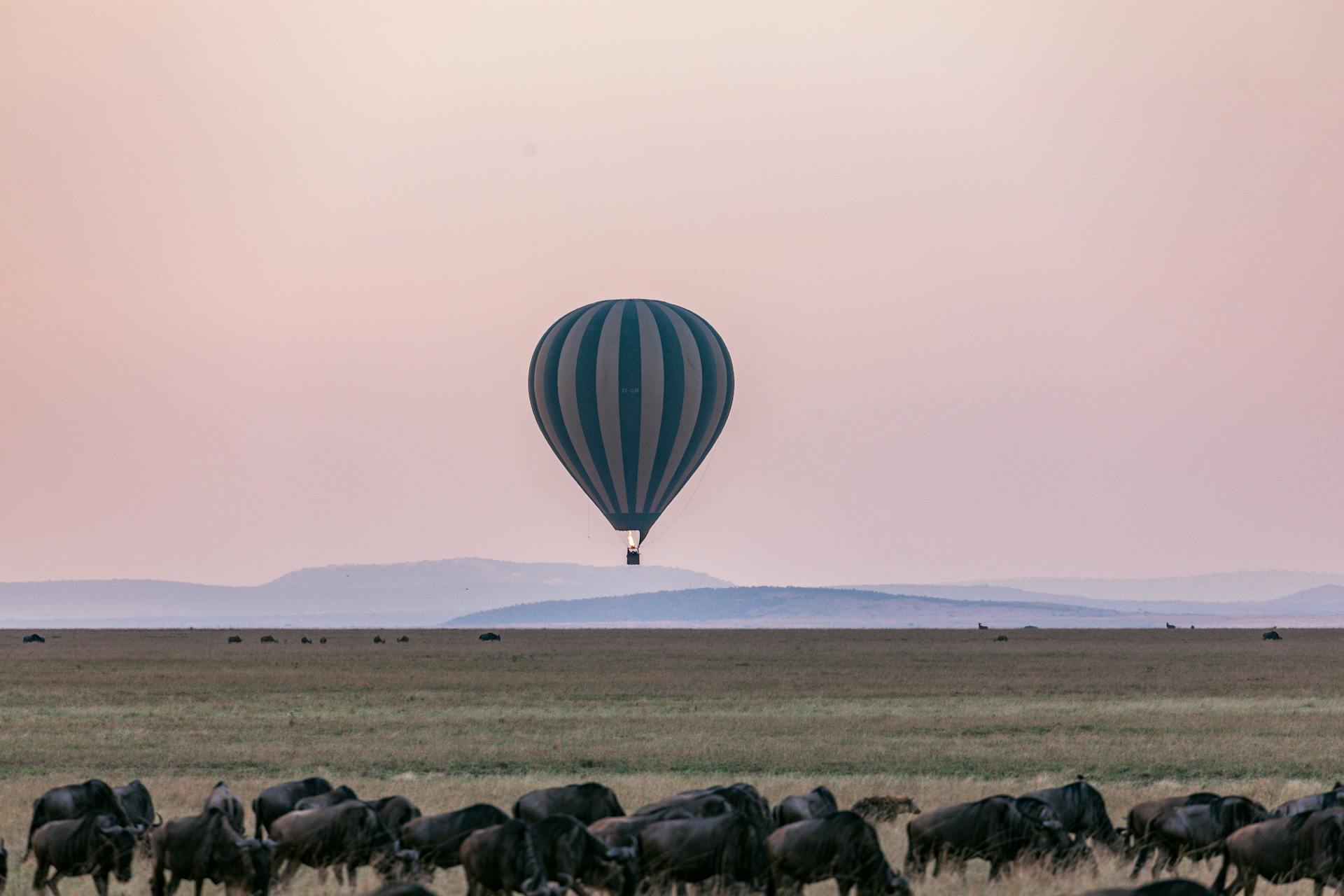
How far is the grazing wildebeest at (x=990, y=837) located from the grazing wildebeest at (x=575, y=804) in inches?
128

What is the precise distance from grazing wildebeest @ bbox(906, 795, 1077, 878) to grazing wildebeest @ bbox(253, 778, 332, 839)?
6714 mm

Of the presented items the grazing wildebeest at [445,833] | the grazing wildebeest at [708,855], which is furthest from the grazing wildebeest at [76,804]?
the grazing wildebeest at [708,855]

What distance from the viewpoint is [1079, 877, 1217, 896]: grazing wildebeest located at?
1202 cm

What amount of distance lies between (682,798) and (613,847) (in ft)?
4.95

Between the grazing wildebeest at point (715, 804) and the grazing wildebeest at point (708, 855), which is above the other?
the grazing wildebeest at point (715, 804)

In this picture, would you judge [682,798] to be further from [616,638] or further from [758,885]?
[616,638]

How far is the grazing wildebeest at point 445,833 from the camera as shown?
1677 cm

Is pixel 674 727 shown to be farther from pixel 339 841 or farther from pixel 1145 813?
pixel 339 841

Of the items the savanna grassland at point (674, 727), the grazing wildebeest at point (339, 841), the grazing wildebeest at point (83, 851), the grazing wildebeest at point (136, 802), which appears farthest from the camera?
the savanna grassland at point (674, 727)

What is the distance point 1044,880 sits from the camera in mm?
17188

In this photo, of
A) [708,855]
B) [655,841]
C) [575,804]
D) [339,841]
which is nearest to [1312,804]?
[708,855]

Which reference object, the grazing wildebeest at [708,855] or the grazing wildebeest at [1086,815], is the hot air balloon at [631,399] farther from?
the grazing wildebeest at [708,855]

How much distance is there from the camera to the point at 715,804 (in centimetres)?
1734

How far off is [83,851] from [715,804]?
21.1 ft
